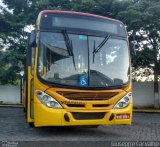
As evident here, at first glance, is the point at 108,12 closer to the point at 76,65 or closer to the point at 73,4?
the point at 73,4

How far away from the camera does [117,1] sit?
23.9 meters

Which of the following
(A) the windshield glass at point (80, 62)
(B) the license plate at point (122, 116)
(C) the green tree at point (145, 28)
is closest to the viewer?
(A) the windshield glass at point (80, 62)

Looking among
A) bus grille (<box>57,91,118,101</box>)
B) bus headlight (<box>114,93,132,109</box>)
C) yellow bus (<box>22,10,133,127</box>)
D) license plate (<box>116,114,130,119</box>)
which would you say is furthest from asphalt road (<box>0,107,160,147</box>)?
bus grille (<box>57,91,118,101</box>)

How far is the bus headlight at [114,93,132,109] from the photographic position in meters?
10.2

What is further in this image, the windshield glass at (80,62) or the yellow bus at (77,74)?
the windshield glass at (80,62)

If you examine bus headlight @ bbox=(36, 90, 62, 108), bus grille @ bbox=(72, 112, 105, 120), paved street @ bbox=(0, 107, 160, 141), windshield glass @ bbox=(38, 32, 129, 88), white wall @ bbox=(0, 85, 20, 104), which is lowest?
white wall @ bbox=(0, 85, 20, 104)

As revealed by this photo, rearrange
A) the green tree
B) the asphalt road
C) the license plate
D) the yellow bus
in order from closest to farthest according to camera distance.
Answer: the asphalt road
the yellow bus
the license plate
the green tree

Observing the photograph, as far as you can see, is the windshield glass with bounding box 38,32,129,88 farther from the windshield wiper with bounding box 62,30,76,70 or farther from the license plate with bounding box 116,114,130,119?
the license plate with bounding box 116,114,130,119

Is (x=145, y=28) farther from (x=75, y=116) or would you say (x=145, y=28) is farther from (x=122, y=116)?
(x=75, y=116)

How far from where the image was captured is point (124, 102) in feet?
33.9

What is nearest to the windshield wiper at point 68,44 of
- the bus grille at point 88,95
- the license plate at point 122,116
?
the bus grille at point 88,95

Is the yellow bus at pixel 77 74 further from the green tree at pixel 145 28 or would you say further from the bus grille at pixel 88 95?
the green tree at pixel 145 28

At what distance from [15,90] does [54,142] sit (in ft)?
68.3

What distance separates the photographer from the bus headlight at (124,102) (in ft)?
33.6
